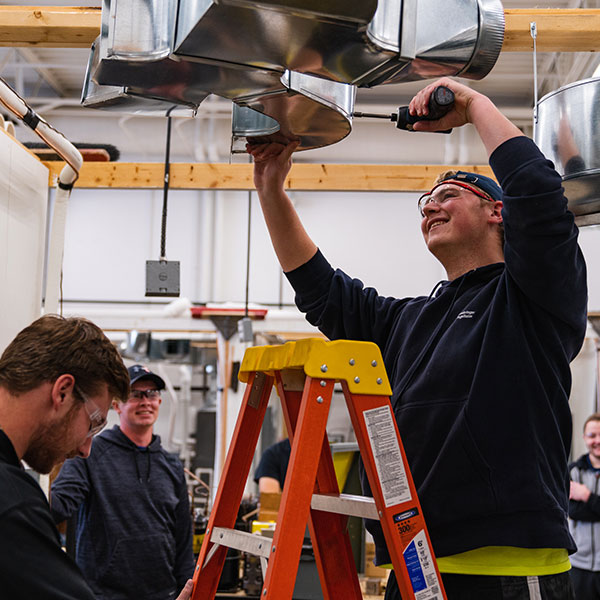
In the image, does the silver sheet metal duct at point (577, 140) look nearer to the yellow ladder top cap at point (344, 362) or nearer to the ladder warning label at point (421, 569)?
the yellow ladder top cap at point (344, 362)

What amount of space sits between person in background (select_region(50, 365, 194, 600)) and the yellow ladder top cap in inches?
87.9

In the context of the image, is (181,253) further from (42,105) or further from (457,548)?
(457,548)

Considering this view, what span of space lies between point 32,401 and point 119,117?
9.48 m

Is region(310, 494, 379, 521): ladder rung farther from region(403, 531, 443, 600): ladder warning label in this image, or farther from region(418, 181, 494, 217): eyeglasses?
region(418, 181, 494, 217): eyeglasses

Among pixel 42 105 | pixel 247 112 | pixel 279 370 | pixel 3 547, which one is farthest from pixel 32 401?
pixel 42 105

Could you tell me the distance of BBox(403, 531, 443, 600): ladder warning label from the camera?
164cm

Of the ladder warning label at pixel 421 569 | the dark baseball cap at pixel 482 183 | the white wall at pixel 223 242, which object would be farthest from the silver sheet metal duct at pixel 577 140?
the white wall at pixel 223 242

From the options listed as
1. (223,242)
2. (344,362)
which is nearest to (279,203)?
(344,362)

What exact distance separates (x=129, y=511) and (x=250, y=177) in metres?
2.35

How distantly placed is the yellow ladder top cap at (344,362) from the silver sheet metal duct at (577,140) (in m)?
1.18

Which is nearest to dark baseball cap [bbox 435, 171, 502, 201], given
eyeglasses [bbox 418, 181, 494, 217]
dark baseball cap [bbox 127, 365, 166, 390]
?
eyeglasses [bbox 418, 181, 494, 217]

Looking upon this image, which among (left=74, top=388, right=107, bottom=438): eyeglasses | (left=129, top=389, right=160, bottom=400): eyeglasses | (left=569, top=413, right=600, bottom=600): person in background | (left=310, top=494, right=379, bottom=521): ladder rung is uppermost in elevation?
(left=74, top=388, right=107, bottom=438): eyeglasses

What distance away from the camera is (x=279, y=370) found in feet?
6.29

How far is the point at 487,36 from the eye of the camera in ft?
5.76
